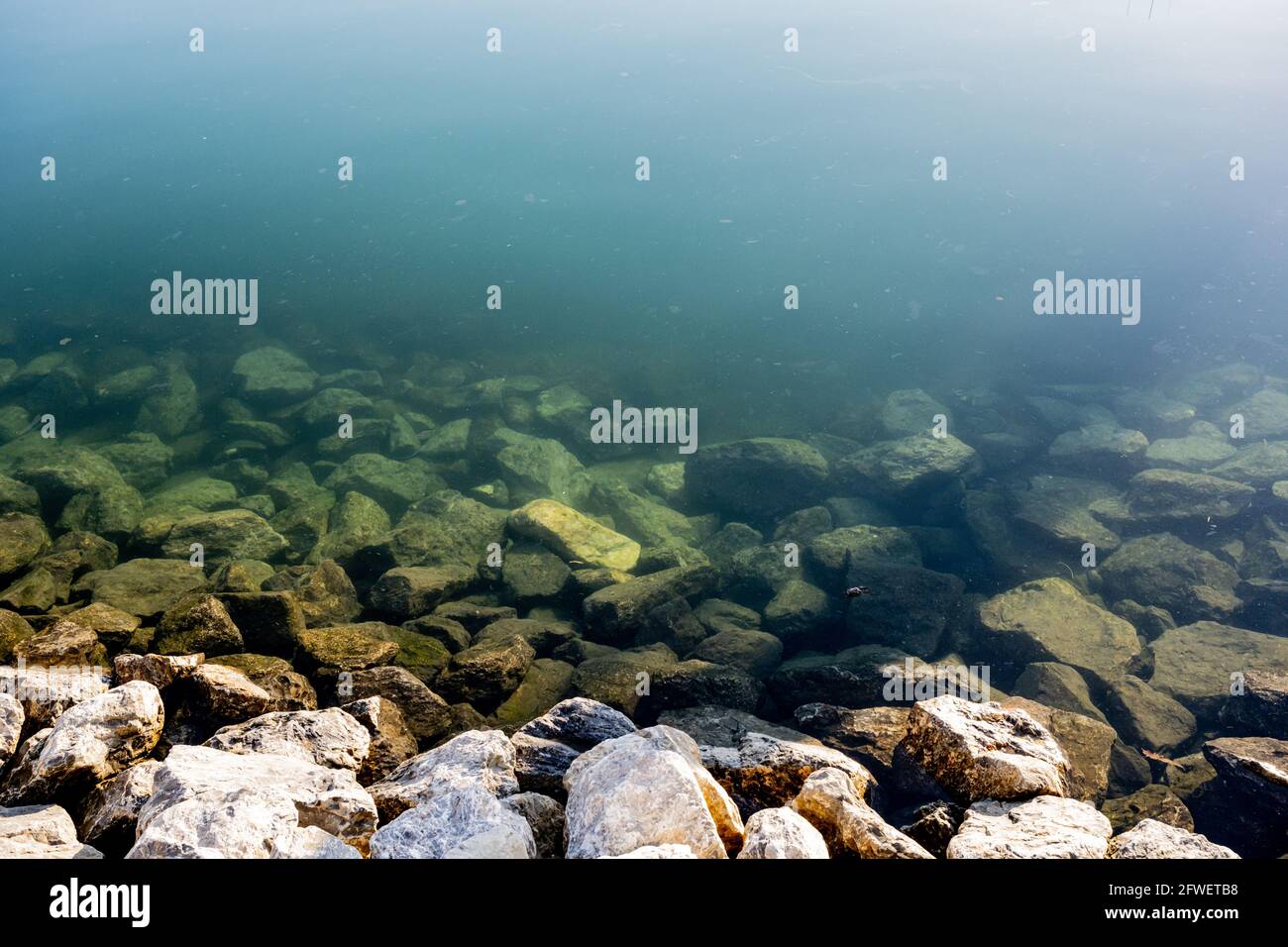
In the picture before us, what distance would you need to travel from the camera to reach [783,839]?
2.97 metres

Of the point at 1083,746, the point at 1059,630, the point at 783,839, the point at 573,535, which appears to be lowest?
→ the point at 1083,746

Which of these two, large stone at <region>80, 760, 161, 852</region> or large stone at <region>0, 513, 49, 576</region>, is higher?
large stone at <region>0, 513, 49, 576</region>

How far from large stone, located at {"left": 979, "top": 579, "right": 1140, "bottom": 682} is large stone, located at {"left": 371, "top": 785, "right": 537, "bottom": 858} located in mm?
5297

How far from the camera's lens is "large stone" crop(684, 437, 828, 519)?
31.3ft

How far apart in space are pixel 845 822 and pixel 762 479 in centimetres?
642

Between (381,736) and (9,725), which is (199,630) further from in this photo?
(381,736)

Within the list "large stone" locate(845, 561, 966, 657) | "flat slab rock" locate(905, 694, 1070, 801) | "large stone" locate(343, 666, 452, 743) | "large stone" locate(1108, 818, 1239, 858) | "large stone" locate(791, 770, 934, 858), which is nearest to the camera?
"large stone" locate(791, 770, 934, 858)

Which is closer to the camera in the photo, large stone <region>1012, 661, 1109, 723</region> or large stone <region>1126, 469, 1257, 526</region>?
large stone <region>1012, 661, 1109, 723</region>

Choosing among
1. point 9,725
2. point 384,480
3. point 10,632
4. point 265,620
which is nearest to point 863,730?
point 265,620

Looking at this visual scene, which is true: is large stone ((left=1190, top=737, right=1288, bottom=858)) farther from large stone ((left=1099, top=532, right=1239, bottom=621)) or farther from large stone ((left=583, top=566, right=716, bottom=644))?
large stone ((left=583, top=566, right=716, bottom=644))

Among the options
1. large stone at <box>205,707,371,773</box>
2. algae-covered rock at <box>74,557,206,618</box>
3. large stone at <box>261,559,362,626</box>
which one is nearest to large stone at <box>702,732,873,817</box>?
large stone at <box>205,707,371,773</box>

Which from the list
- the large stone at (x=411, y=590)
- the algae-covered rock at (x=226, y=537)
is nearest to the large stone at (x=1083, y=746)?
the large stone at (x=411, y=590)

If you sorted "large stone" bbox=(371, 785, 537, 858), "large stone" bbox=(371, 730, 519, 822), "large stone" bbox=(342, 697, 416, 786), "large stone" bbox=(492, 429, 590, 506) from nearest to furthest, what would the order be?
1. "large stone" bbox=(371, 785, 537, 858)
2. "large stone" bbox=(371, 730, 519, 822)
3. "large stone" bbox=(342, 697, 416, 786)
4. "large stone" bbox=(492, 429, 590, 506)

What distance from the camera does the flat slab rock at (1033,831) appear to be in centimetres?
328
